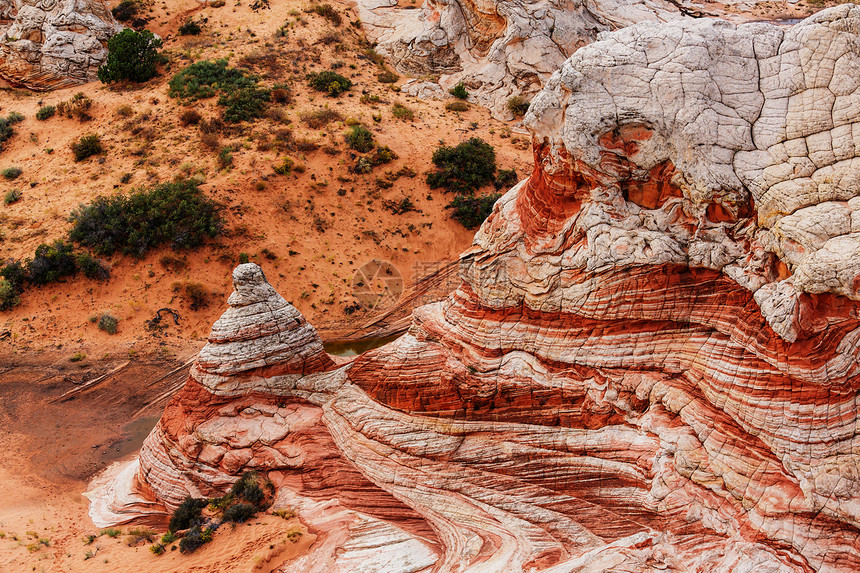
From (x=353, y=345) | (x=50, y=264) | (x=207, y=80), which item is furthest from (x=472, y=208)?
(x=50, y=264)

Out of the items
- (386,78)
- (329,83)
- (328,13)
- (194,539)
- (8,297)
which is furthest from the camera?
(328,13)

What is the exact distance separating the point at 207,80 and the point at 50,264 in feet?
50.4

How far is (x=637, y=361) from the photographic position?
10836 millimetres

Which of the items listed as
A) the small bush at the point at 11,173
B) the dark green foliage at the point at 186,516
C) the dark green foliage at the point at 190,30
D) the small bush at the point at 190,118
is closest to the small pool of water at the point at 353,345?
the dark green foliage at the point at 186,516

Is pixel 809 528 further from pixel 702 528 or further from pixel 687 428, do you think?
pixel 687 428

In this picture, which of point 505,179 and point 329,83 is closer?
point 505,179

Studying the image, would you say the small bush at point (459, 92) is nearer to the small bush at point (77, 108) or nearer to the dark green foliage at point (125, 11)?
the small bush at point (77, 108)

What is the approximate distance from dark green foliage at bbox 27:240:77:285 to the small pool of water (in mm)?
12700

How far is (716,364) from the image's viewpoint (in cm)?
979

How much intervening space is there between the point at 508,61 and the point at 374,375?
31526 mm

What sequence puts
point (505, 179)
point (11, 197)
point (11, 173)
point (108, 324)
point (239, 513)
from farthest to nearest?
1. point (505, 179)
2. point (11, 173)
3. point (11, 197)
4. point (108, 324)
5. point (239, 513)

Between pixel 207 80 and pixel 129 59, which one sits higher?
pixel 129 59

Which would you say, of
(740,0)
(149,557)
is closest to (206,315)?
(149,557)

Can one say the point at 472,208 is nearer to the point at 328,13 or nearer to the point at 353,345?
the point at 353,345
